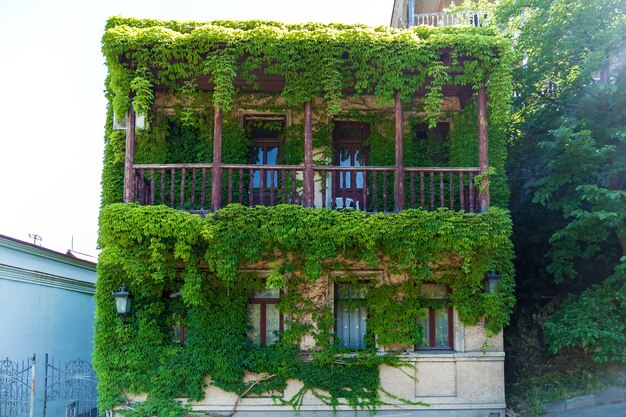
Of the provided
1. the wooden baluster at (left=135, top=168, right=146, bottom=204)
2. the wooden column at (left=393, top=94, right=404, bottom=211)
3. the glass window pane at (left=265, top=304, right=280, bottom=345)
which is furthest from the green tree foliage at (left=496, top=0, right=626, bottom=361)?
the wooden baluster at (left=135, top=168, right=146, bottom=204)

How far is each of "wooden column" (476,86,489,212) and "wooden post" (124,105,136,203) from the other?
20.0 ft

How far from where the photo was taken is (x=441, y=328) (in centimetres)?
1114

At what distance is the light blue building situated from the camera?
1077cm

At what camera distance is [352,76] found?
34.9ft

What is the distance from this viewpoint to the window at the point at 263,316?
1100cm

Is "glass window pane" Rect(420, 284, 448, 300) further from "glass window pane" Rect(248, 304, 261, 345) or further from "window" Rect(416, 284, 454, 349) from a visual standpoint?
"glass window pane" Rect(248, 304, 261, 345)

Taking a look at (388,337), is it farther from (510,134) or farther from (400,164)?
(510,134)

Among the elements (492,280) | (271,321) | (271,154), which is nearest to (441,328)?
(492,280)

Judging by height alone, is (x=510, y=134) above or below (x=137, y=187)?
above

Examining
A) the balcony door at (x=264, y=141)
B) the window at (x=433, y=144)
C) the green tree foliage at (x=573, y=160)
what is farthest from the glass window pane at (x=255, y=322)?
the green tree foliage at (x=573, y=160)

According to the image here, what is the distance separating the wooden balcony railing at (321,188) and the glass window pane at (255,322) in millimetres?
1984

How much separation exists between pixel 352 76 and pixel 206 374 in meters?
5.97

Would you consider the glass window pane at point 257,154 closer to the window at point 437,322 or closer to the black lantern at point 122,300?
the black lantern at point 122,300

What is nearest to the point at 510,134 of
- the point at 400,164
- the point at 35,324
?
the point at 400,164
